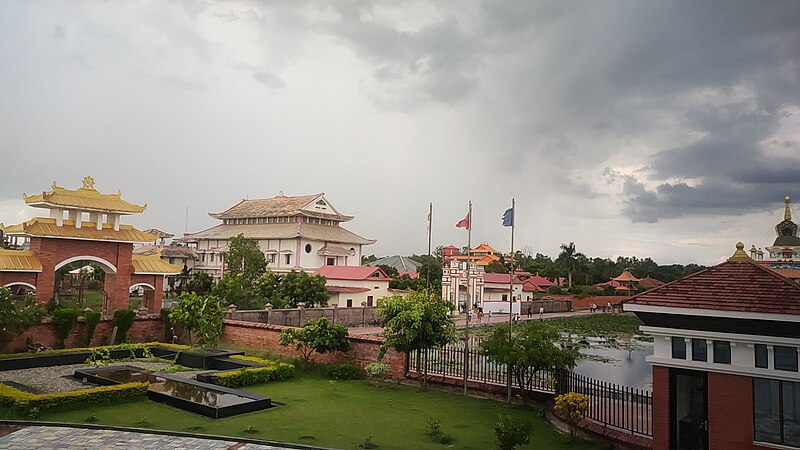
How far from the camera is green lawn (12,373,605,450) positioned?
10555 mm

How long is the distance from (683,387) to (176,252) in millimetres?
58918

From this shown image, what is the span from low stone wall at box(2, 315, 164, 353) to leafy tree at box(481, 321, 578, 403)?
48.8 ft

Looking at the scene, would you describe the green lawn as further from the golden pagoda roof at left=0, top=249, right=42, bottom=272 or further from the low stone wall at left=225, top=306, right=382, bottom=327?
the golden pagoda roof at left=0, top=249, right=42, bottom=272

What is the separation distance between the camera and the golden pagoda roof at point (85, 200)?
76.5ft

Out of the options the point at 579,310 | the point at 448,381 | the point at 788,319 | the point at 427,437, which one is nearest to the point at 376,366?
the point at 448,381

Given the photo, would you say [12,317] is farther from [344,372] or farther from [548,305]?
[548,305]

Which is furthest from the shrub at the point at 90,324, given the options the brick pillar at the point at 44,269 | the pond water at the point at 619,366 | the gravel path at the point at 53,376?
the pond water at the point at 619,366

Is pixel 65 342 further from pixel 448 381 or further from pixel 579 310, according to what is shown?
pixel 579 310

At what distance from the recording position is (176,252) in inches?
2363

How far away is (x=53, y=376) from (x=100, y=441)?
7571 millimetres

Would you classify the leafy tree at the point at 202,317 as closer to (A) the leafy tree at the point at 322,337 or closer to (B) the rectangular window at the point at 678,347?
(A) the leafy tree at the point at 322,337

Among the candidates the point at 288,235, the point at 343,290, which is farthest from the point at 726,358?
the point at 288,235

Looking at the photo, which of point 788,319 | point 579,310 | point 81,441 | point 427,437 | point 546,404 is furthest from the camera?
point 579,310

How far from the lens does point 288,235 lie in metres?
52.1
